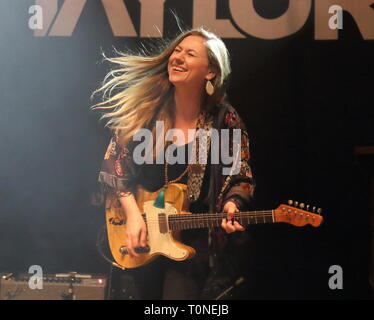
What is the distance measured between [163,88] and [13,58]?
1.00 metres

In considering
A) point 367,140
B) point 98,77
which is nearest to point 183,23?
point 98,77

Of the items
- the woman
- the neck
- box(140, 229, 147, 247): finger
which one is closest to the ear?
the woman

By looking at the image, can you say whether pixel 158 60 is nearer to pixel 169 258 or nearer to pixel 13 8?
pixel 13 8

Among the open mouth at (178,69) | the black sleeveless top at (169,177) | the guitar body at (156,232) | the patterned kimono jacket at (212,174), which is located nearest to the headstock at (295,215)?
the patterned kimono jacket at (212,174)

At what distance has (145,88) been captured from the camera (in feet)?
10.5

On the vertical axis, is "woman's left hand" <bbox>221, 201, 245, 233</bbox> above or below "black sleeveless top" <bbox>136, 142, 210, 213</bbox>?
below

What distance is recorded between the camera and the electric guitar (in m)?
3.00

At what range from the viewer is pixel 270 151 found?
10.2ft

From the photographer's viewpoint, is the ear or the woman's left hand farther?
the ear

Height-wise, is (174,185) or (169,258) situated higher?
(174,185)

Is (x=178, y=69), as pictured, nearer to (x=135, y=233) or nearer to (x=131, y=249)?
(x=135, y=233)

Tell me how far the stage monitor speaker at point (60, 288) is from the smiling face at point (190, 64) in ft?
4.31

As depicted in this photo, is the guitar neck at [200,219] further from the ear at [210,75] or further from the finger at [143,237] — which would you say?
the ear at [210,75]

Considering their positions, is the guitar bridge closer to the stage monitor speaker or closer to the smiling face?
the stage monitor speaker
